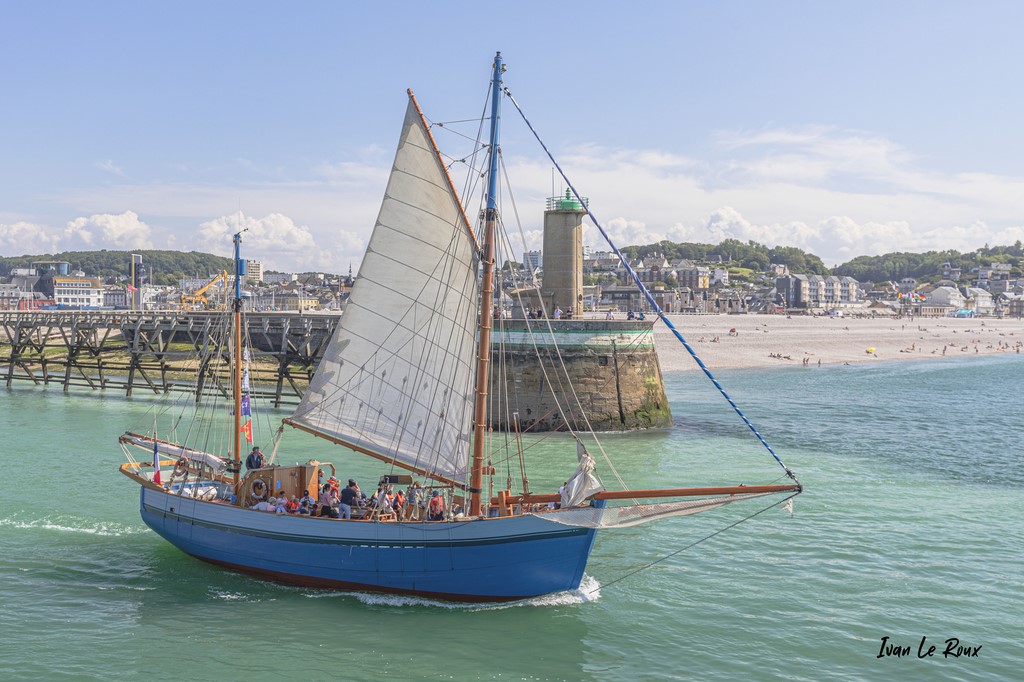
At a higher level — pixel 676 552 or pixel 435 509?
pixel 435 509

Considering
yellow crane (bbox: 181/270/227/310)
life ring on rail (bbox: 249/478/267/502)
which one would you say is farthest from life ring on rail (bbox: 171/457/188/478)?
yellow crane (bbox: 181/270/227/310)

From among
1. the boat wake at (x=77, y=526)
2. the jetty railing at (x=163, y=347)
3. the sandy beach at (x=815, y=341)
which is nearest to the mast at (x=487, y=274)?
the boat wake at (x=77, y=526)

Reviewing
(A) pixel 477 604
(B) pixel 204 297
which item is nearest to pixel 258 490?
(A) pixel 477 604

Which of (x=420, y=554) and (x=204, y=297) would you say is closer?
(x=420, y=554)

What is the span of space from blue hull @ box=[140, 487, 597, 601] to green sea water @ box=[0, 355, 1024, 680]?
0.39 metres

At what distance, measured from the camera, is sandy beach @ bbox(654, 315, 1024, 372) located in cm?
9000

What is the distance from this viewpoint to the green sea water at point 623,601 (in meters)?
16.0

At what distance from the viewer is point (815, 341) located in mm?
111312

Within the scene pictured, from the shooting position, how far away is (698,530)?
79.8 feet

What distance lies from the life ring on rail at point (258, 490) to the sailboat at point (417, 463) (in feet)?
0.10

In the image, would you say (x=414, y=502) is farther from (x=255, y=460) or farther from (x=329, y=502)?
(x=255, y=460)

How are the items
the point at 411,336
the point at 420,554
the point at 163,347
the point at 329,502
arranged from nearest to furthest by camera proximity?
1. the point at 420,554
2. the point at 329,502
3. the point at 411,336
4. the point at 163,347

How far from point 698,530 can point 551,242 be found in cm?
2555

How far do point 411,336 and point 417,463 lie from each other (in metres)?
3.05
